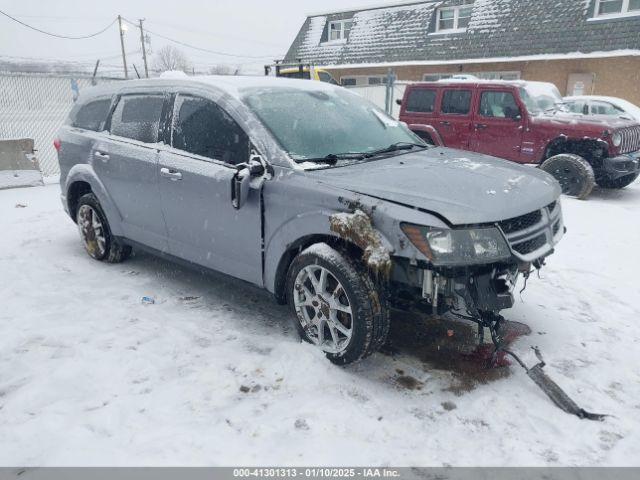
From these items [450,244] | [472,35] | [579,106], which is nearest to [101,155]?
[450,244]

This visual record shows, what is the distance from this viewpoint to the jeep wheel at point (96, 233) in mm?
4949

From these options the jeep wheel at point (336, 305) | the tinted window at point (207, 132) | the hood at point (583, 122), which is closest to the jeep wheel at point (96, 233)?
the tinted window at point (207, 132)

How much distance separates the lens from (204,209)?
3.71 meters

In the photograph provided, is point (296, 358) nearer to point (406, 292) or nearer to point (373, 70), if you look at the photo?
point (406, 292)

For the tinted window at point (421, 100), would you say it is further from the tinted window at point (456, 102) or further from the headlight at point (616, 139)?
the headlight at point (616, 139)

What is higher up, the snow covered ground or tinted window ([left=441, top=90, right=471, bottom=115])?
tinted window ([left=441, top=90, right=471, bottom=115])

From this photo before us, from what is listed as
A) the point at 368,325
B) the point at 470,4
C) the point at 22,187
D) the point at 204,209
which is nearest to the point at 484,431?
the point at 368,325

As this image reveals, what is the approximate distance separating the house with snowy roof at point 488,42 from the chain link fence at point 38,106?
13690mm

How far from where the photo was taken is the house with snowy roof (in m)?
16.6

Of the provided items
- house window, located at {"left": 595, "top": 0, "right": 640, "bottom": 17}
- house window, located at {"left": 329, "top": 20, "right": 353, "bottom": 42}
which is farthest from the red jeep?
house window, located at {"left": 329, "top": 20, "right": 353, "bottom": 42}

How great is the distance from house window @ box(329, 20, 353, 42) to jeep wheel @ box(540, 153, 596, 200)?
19.1 m

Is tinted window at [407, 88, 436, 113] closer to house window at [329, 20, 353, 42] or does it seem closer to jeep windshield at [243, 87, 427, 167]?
jeep windshield at [243, 87, 427, 167]

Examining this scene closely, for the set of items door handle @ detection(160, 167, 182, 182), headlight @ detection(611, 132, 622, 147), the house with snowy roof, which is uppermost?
the house with snowy roof

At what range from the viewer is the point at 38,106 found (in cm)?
1307
